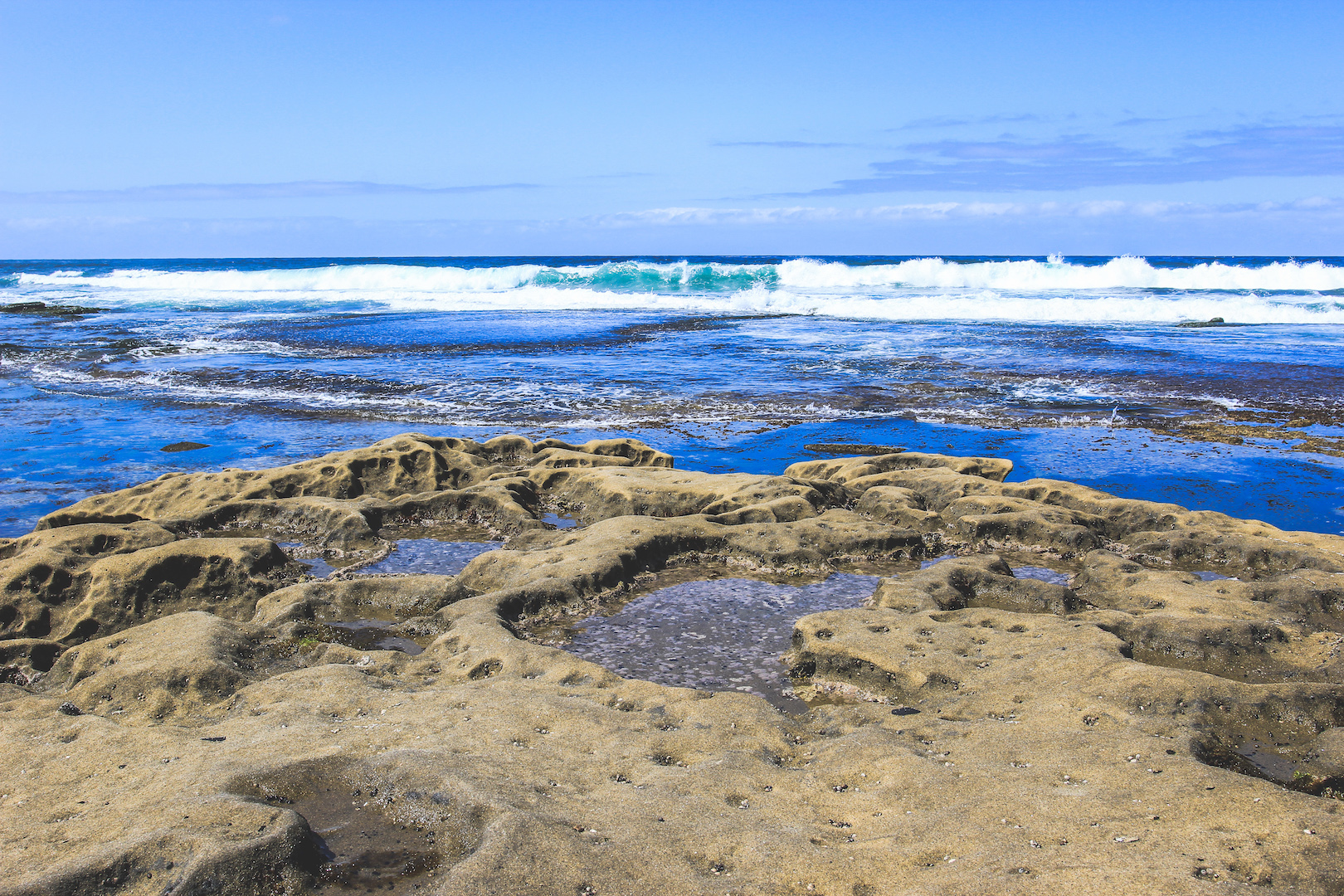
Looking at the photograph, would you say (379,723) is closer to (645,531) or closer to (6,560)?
(645,531)

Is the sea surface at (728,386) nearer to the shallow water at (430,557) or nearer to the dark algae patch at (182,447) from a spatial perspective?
the dark algae patch at (182,447)

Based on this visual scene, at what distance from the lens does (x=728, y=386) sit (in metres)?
20.1

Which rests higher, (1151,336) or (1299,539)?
(1151,336)

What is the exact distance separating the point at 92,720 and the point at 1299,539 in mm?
10478

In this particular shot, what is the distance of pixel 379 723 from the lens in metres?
4.91

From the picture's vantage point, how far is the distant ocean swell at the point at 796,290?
132 ft

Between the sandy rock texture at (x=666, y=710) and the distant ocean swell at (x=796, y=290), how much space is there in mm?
30992

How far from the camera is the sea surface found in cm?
1312

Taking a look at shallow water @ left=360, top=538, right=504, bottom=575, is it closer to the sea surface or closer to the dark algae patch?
the sea surface

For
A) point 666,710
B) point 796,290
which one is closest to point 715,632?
point 666,710

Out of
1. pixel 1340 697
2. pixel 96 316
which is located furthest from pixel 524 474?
pixel 96 316

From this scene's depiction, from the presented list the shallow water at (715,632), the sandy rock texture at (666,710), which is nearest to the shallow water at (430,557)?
the sandy rock texture at (666,710)

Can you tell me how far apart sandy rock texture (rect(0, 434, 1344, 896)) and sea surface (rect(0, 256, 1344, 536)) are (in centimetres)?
326

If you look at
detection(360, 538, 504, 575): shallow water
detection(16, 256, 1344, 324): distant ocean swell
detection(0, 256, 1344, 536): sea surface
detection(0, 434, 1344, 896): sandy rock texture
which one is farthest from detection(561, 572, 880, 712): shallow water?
detection(16, 256, 1344, 324): distant ocean swell
